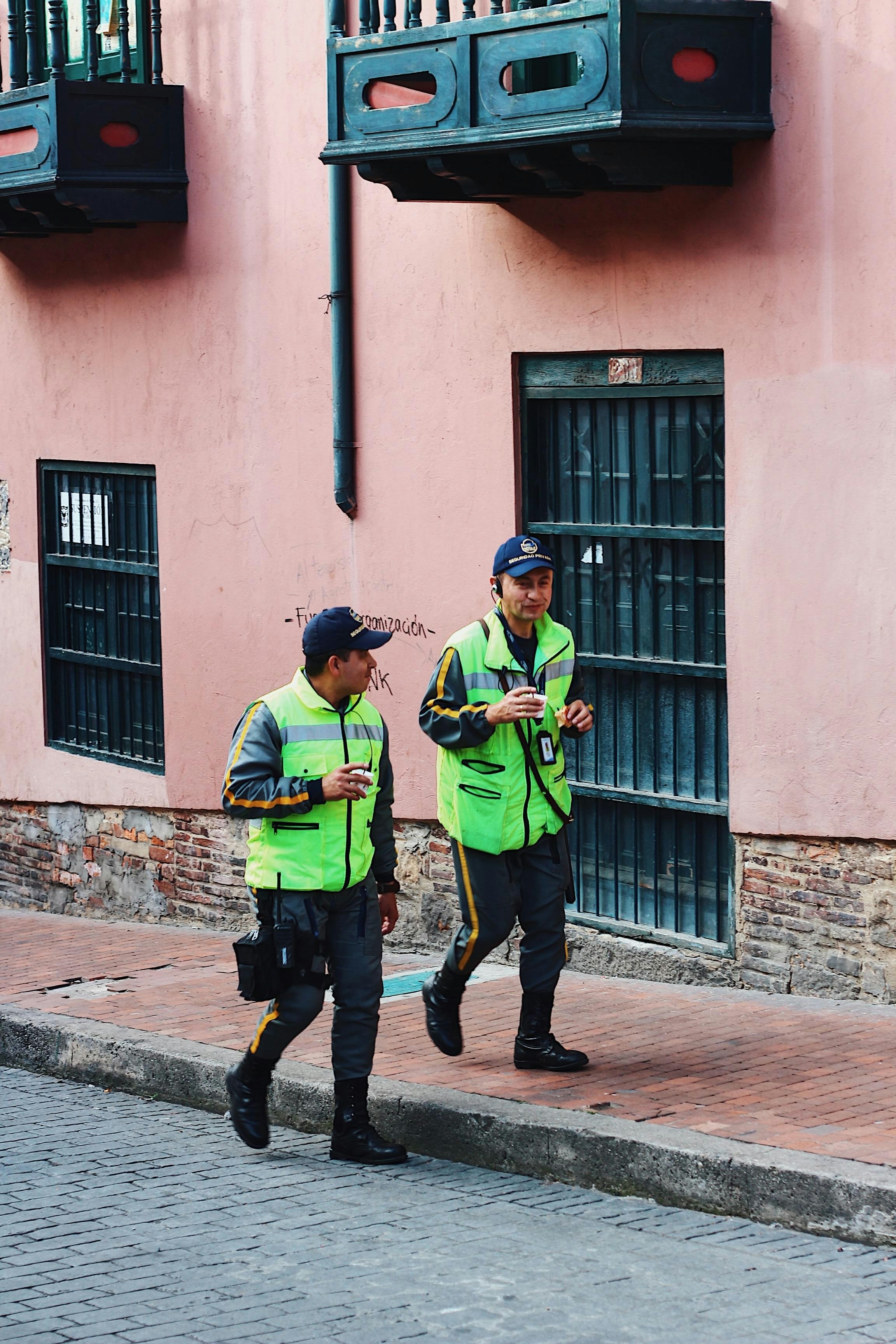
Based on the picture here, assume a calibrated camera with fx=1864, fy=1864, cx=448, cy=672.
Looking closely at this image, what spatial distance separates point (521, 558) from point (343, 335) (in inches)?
131

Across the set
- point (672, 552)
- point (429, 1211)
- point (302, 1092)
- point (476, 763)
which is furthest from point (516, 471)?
point (429, 1211)

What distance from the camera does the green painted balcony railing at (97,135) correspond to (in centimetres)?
1023

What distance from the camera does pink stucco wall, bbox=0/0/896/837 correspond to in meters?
7.32

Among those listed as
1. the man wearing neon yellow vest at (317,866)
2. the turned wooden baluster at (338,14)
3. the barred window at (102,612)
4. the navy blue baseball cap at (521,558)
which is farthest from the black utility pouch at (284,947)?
the barred window at (102,612)

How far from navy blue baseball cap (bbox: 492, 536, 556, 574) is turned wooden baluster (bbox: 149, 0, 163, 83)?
5127 mm

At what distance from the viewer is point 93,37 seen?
10.6 m

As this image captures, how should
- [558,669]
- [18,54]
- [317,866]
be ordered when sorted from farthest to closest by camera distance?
[18,54]
[558,669]
[317,866]

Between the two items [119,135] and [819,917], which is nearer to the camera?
[819,917]

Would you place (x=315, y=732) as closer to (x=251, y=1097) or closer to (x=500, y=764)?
(x=500, y=764)

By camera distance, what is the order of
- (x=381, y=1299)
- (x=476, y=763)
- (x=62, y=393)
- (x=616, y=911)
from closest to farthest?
(x=381, y=1299) → (x=476, y=763) → (x=616, y=911) → (x=62, y=393)

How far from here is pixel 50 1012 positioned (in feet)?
27.4

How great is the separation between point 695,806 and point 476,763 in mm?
1871

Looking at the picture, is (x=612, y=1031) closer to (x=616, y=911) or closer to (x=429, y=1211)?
(x=616, y=911)

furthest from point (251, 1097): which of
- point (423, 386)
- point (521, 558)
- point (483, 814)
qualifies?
point (423, 386)
